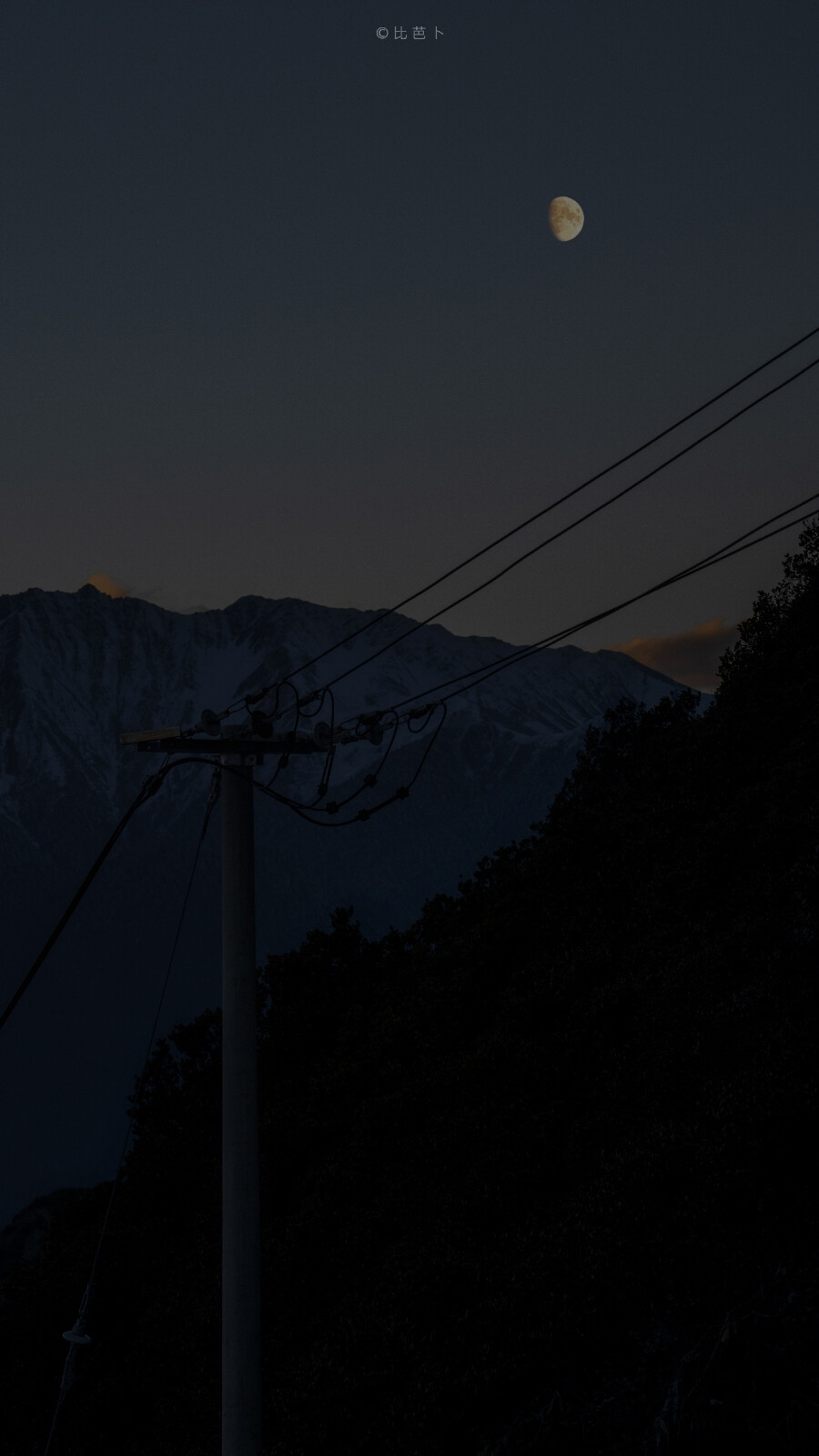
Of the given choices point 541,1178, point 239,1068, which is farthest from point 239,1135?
point 541,1178

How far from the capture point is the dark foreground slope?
13164mm

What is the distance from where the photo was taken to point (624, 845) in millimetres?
31297

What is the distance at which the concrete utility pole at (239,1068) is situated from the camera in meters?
11.5

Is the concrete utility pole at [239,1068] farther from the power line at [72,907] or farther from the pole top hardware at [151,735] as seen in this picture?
the power line at [72,907]

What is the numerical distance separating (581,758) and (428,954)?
1889cm

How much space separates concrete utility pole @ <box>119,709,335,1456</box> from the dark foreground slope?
2.98 m

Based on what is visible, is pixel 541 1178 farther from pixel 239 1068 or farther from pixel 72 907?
pixel 72 907

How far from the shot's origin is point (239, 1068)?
12023 mm

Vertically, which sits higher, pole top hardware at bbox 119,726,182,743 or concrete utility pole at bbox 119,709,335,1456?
pole top hardware at bbox 119,726,182,743

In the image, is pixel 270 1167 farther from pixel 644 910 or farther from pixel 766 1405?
pixel 766 1405

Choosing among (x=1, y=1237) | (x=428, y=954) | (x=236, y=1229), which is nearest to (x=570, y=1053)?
(x=236, y=1229)

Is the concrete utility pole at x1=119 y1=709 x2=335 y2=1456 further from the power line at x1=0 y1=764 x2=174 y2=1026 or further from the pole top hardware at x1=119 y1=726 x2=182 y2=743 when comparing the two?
the power line at x1=0 y1=764 x2=174 y2=1026

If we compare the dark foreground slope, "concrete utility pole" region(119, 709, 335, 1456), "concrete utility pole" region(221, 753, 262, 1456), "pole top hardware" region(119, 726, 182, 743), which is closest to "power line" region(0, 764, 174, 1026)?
"pole top hardware" region(119, 726, 182, 743)

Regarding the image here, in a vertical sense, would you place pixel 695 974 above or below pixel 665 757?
below
